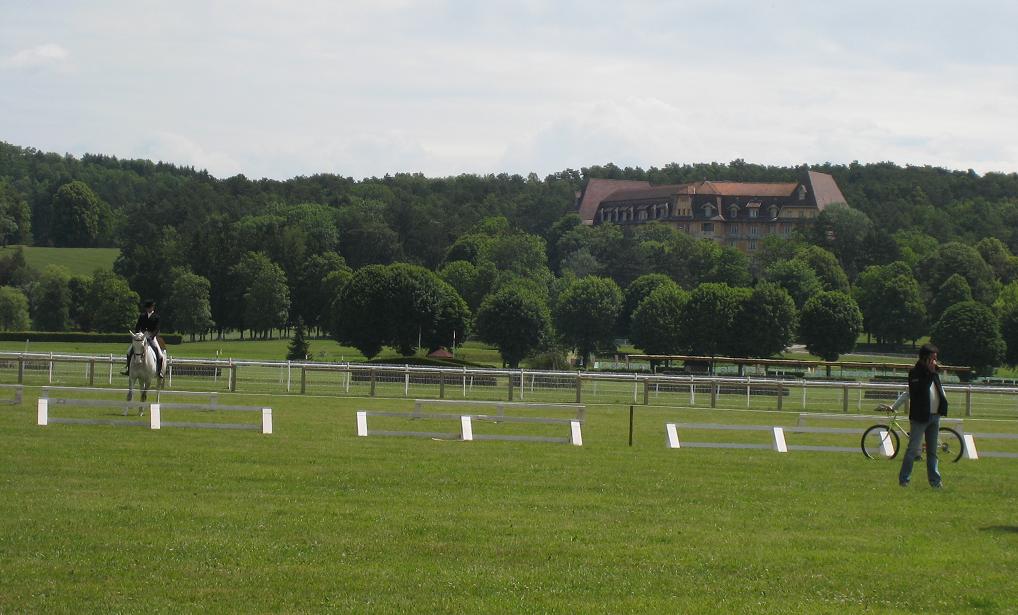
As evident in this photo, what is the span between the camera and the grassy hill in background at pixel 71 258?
149750 millimetres

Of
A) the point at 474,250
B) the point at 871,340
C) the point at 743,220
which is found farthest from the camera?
the point at 743,220

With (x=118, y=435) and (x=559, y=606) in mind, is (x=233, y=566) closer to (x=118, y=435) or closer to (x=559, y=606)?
(x=559, y=606)

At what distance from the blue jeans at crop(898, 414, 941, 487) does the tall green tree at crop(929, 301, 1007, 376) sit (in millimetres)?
78101

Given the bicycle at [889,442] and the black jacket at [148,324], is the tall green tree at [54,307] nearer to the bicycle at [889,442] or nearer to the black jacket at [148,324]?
the black jacket at [148,324]

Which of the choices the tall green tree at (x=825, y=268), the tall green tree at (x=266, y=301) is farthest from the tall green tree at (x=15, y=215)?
the tall green tree at (x=825, y=268)

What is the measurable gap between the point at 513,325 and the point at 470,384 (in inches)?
2077

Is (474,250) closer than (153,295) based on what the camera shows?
No

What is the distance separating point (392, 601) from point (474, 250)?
140734 mm

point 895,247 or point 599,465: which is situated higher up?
point 895,247

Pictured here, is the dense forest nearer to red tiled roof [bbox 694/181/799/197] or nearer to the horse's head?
red tiled roof [bbox 694/181/799/197]

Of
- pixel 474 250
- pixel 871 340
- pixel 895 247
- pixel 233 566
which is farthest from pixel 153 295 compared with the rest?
pixel 233 566

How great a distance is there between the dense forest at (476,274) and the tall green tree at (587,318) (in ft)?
Answer: 0.48

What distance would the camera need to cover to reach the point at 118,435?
67.5 feet

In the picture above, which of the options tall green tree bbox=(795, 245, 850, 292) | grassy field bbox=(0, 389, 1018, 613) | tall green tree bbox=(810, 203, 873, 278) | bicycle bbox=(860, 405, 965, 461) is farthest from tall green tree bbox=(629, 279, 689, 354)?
grassy field bbox=(0, 389, 1018, 613)
